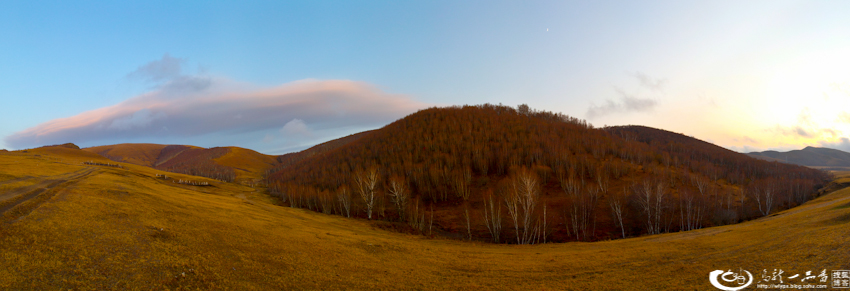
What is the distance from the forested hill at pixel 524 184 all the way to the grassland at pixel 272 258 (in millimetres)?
28325

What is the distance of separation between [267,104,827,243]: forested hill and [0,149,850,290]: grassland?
1115 inches

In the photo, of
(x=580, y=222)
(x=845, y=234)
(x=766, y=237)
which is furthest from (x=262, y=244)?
(x=580, y=222)

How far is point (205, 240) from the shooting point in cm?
2273

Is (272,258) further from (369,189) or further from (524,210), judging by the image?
(369,189)

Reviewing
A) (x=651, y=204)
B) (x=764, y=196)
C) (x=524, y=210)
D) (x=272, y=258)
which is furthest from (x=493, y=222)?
(x=764, y=196)

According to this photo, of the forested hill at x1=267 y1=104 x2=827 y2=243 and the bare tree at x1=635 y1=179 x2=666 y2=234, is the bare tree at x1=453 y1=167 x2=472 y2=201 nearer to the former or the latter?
the forested hill at x1=267 y1=104 x2=827 y2=243

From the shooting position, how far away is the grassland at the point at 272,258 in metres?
15.7

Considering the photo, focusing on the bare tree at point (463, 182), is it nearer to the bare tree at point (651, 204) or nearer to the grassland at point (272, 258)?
the bare tree at point (651, 204)

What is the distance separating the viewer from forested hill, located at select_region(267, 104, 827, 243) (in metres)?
69.2

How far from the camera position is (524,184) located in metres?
68.7

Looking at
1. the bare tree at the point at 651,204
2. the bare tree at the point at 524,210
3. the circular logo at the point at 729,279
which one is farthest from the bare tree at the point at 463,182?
the circular logo at the point at 729,279

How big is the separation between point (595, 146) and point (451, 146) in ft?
205

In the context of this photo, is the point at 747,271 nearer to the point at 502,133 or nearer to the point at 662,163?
the point at 502,133

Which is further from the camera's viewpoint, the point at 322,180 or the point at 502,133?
the point at 502,133
